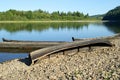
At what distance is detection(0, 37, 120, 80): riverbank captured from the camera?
1444 centimetres

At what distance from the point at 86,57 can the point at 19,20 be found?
487 ft

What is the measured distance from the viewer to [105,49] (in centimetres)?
2116

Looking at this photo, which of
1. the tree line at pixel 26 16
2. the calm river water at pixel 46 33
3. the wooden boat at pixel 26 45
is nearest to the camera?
the wooden boat at pixel 26 45

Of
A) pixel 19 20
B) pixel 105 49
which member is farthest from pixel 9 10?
pixel 105 49

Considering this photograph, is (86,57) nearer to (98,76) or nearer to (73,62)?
(73,62)

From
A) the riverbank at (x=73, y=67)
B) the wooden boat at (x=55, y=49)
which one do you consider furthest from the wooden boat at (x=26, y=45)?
the riverbank at (x=73, y=67)

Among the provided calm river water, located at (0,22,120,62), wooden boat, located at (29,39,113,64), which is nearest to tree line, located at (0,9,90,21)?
calm river water, located at (0,22,120,62)

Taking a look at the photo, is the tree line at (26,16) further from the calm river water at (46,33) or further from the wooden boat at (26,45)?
the wooden boat at (26,45)

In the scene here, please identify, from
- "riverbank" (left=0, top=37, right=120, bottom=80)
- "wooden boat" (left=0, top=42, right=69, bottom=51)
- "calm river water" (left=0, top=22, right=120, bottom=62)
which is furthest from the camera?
"calm river water" (left=0, top=22, right=120, bottom=62)

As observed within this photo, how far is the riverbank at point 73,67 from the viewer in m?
14.4

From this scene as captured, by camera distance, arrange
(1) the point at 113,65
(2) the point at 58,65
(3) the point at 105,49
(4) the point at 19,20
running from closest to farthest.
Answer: (1) the point at 113,65, (2) the point at 58,65, (3) the point at 105,49, (4) the point at 19,20

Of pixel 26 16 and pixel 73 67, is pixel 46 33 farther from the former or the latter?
pixel 26 16

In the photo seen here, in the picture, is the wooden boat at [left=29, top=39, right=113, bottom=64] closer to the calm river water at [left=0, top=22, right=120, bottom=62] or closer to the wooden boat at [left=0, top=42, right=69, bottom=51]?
the calm river water at [left=0, top=22, right=120, bottom=62]

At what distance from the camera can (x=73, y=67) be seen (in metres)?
16.7
